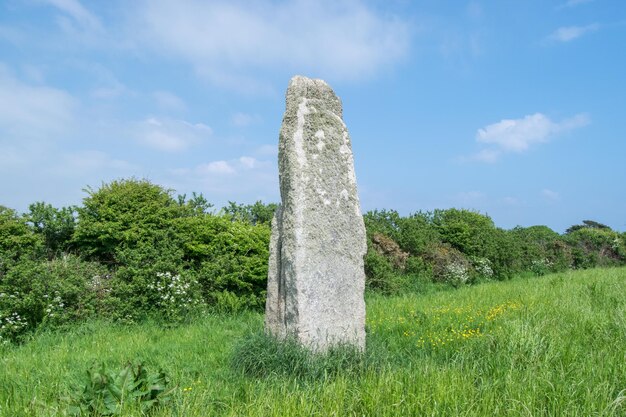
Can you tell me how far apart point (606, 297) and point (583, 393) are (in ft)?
18.7

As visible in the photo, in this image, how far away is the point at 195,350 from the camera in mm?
7094

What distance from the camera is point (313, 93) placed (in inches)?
248

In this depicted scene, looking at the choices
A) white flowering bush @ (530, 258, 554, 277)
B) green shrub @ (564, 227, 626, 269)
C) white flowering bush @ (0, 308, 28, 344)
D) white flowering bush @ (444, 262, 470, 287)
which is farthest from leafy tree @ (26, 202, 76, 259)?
green shrub @ (564, 227, 626, 269)

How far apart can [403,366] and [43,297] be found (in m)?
6.57

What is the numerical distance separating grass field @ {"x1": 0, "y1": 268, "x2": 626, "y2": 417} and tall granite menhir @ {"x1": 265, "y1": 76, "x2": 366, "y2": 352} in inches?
18.1

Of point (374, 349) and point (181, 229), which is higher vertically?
point (181, 229)

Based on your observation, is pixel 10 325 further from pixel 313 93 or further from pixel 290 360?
pixel 313 93

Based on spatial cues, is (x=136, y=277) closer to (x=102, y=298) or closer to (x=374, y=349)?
(x=102, y=298)

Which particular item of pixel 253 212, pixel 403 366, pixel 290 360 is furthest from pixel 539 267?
pixel 290 360

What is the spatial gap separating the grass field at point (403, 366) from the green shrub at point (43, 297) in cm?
50

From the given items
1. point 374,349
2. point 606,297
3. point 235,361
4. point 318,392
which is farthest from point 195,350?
point 606,297

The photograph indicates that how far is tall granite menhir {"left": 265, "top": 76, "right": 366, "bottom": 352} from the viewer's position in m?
5.68

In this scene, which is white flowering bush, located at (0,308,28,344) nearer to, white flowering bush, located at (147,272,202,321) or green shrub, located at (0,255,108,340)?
green shrub, located at (0,255,108,340)

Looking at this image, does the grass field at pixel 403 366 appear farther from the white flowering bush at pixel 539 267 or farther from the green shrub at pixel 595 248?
the green shrub at pixel 595 248
